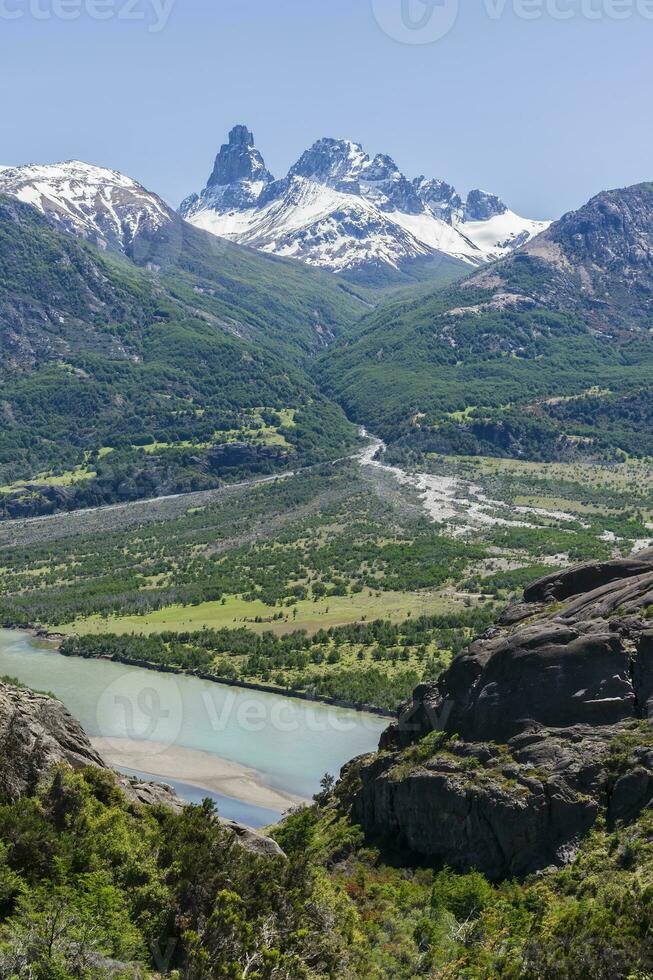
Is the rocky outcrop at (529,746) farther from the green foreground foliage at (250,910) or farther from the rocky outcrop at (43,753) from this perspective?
the rocky outcrop at (43,753)

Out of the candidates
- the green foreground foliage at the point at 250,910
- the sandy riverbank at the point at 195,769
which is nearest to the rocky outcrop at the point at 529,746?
the green foreground foliage at the point at 250,910

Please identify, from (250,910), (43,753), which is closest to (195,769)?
(43,753)

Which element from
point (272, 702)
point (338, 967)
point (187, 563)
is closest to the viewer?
point (338, 967)

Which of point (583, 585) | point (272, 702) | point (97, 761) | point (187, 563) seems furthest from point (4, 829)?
point (187, 563)

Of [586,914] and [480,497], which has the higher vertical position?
[480,497]

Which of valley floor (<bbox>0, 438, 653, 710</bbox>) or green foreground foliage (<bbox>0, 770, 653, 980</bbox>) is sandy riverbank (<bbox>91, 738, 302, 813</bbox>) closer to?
valley floor (<bbox>0, 438, 653, 710</bbox>)

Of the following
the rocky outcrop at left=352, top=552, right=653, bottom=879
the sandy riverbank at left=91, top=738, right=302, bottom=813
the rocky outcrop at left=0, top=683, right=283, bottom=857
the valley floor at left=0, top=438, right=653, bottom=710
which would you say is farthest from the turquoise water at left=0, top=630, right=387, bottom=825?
the rocky outcrop at left=0, top=683, right=283, bottom=857

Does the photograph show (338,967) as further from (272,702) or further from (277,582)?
(277,582)
